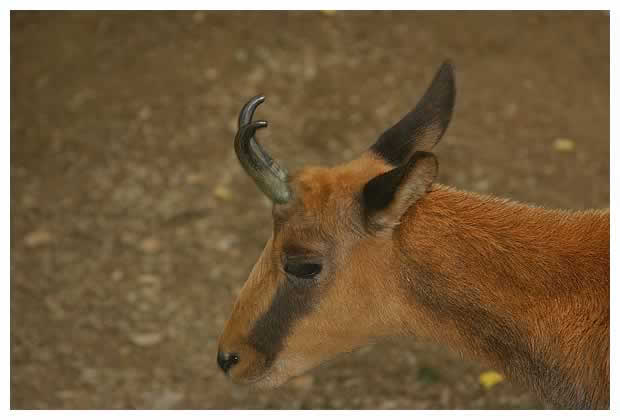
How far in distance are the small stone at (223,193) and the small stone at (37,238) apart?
2014 millimetres

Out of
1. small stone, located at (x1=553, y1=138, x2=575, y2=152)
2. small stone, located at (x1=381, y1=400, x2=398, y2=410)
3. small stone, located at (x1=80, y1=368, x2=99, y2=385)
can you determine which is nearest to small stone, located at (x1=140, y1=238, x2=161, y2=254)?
small stone, located at (x1=80, y1=368, x2=99, y2=385)

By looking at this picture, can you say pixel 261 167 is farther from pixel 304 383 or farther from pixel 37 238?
pixel 37 238

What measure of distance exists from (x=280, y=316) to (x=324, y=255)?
47cm

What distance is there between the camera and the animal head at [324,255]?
14.3 feet

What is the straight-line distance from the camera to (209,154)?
1021 cm

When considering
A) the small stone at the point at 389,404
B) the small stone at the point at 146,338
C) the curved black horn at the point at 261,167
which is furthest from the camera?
the small stone at the point at 146,338

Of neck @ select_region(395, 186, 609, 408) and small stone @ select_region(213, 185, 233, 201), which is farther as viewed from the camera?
small stone @ select_region(213, 185, 233, 201)

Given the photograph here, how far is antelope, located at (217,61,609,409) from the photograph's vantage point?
4.35 m

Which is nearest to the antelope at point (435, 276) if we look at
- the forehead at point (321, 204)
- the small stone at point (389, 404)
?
the forehead at point (321, 204)

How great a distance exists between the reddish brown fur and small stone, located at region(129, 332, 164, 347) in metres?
3.84

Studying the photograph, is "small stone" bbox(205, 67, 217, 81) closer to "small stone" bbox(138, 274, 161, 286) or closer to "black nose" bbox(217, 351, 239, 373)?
"small stone" bbox(138, 274, 161, 286)

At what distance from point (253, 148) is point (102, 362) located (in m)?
A: 4.34

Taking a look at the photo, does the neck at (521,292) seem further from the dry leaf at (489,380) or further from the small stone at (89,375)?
the small stone at (89,375)

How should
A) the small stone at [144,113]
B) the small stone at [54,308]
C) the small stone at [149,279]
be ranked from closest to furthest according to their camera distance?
the small stone at [54,308] < the small stone at [149,279] < the small stone at [144,113]
